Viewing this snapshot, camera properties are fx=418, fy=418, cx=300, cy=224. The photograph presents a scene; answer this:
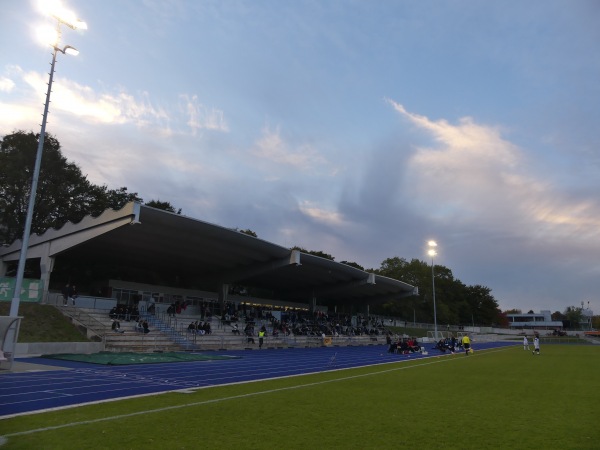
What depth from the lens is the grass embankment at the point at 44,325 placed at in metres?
22.2

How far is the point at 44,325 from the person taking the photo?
2359 centimetres

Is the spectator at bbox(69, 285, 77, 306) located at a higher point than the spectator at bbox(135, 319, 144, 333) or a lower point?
higher

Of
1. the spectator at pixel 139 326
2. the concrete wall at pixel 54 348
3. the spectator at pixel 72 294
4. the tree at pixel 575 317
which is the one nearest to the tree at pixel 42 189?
the spectator at pixel 72 294

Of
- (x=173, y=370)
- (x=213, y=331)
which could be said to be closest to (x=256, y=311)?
Result: (x=213, y=331)

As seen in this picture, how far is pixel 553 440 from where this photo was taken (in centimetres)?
642

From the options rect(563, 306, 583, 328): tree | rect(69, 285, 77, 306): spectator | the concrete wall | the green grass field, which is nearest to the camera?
the green grass field

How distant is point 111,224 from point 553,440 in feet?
90.4

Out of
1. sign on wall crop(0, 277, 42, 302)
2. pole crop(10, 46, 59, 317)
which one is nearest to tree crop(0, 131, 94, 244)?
sign on wall crop(0, 277, 42, 302)

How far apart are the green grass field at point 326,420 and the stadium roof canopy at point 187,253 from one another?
19706 millimetres

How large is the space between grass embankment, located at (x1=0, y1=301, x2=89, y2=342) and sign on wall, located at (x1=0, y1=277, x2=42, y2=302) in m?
0.80

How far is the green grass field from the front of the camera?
6.21m

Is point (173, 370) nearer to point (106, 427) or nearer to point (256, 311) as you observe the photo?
point (106, 427)

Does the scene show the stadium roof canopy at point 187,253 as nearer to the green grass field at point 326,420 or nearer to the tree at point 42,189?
Answer: the tree at point 42,189

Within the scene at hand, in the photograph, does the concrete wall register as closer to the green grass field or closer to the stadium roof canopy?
the stadium roof canopy
